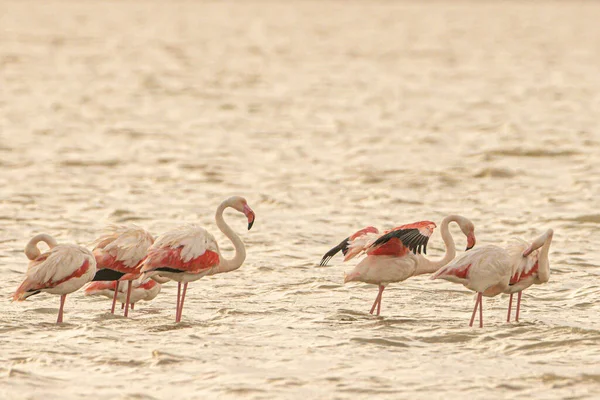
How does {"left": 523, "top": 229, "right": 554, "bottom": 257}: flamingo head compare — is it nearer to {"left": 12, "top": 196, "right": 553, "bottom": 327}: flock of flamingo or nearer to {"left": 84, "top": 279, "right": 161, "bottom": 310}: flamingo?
{"left": 12, "top": 196, "right": 553, "bottom": 327}: flock of flamingo

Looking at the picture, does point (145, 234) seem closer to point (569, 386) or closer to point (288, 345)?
point (288, 345)

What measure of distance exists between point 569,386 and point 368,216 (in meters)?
6.92

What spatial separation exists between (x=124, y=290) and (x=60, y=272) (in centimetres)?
95

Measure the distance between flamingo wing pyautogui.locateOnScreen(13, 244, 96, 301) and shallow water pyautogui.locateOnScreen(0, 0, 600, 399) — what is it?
1.20 ft

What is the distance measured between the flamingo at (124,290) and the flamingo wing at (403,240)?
6.05ft

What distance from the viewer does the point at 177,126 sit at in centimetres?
2366

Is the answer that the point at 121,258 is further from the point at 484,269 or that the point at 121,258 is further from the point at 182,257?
the point at 484,269

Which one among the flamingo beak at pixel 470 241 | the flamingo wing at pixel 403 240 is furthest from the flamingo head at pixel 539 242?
the flamingo wing at pixel 403 240

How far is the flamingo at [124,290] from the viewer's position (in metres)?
10.0

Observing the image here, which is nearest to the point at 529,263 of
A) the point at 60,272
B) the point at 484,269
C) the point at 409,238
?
the point at 484,269

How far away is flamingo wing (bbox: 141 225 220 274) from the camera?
946 centimetres

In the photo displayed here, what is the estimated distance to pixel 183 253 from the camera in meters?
9.53

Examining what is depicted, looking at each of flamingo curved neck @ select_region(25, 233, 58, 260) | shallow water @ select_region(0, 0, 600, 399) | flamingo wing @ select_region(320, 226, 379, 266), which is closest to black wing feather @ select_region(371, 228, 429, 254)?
flamingo wing @ select_region(320, 226, 379, 266)

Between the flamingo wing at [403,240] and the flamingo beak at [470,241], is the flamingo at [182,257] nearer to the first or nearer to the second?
the flamingo wing at [403,240]
